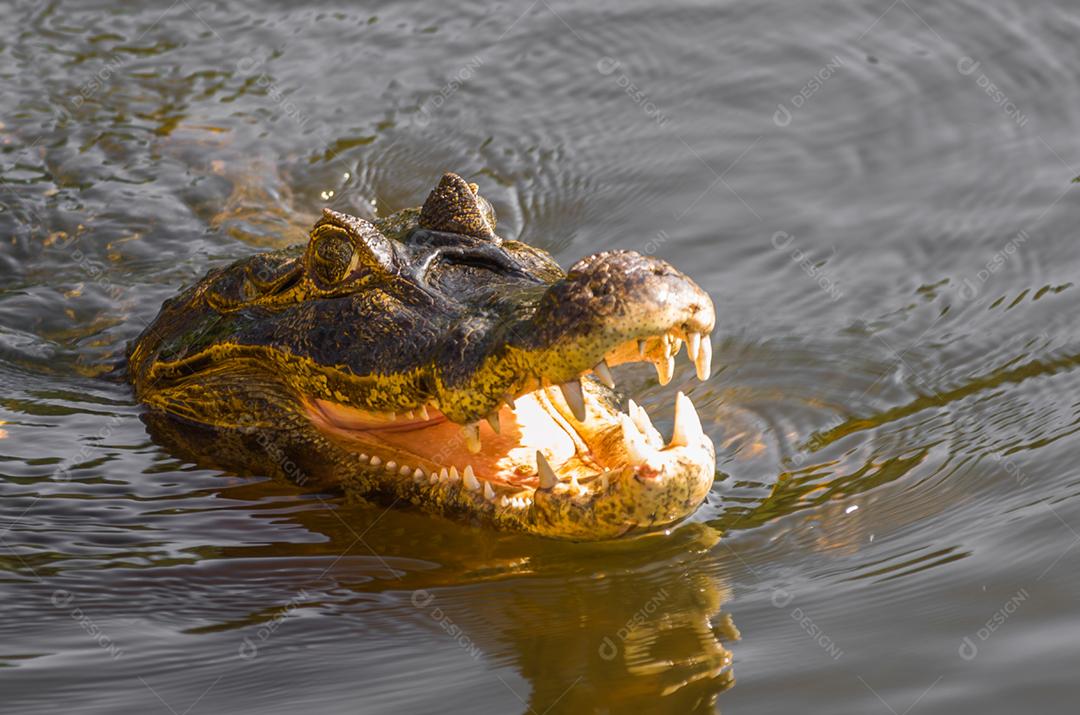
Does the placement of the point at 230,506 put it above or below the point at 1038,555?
Answer: below

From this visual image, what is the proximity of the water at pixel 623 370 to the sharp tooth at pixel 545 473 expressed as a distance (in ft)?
1.19

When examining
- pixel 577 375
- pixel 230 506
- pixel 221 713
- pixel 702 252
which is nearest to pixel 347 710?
pixel 221 713

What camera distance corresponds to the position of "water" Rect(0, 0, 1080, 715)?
4.15 metres

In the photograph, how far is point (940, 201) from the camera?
7250 mm

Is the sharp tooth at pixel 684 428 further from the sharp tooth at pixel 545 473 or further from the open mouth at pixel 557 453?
the sharp tooth at pixel 545 473

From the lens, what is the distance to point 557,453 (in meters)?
5.07

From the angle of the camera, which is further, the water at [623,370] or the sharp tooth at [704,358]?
the sharp tooth at [704,358]

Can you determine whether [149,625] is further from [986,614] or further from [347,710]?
[986,614]

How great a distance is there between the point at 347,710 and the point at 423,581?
0.90 m

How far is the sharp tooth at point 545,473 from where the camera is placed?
4547 millimetres

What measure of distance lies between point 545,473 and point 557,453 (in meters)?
0.52

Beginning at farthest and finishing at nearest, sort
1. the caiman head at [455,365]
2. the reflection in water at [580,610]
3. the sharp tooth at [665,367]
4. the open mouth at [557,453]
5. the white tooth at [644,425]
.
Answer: the white tooth at [644,425] < the sharp tooth at [665,367] < the open mouth at [557,453] < the caiman head at [455,365] < the reflection in water at [580,610]

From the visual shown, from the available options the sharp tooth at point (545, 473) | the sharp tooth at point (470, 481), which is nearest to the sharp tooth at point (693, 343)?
the sharp tooth at point (545, 473)

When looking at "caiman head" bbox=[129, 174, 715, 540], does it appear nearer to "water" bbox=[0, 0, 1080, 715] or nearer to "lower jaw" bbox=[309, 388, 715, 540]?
"lower jaw" bbox=[309, 388, 715, 540]
